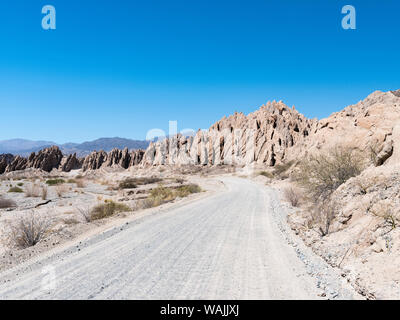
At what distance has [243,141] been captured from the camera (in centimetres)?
7631

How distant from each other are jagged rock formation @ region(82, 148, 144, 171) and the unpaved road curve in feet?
408

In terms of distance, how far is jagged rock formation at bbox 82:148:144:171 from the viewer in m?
130

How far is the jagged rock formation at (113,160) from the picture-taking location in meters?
130

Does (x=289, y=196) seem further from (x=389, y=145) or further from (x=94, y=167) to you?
(x=94, y=167)

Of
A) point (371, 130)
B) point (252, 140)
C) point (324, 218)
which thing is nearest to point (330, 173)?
point (324, 218)

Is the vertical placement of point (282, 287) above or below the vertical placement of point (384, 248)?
below

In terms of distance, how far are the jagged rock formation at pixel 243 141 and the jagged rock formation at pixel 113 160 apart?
33749 mm

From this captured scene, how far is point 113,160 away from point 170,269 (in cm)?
13189

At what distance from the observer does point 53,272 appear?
6387 mm

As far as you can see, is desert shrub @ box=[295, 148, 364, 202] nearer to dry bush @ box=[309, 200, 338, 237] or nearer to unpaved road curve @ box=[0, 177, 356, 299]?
dry bush @ box=[309, 200, 338, 237]

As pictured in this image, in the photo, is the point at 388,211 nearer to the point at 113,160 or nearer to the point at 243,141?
the point at 243,141
